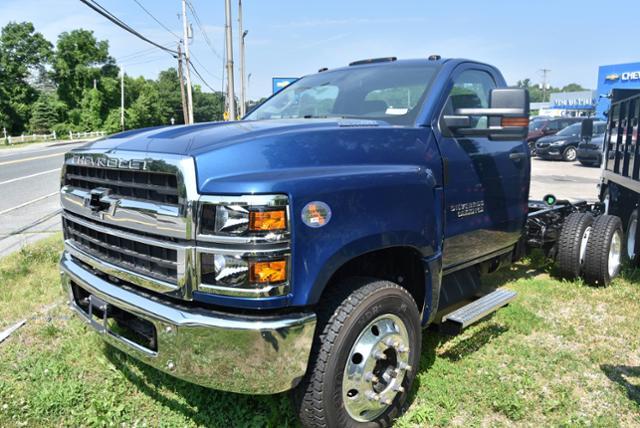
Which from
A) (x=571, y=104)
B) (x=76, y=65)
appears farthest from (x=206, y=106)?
(x=571, y=104)

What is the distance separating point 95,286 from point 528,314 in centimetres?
348

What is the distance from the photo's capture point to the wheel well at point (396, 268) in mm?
2856

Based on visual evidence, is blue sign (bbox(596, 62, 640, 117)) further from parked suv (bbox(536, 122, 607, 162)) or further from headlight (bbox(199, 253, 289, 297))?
headlight (bbox(199, 253, 289, 297))

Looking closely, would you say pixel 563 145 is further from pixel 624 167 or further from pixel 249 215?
pixel 249 215

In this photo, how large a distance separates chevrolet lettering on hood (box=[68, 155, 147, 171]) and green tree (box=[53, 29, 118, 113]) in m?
68.3

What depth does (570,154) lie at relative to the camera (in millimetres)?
22781

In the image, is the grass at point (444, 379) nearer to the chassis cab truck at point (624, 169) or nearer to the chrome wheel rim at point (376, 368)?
the chrome wheel rim at point (376, 368)

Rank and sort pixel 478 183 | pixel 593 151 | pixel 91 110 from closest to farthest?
pixel 478 183 < pixel 593 151 < pixel 91 110

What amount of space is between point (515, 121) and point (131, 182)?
2.29m

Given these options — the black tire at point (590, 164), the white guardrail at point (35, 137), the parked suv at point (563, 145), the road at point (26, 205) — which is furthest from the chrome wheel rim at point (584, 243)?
the white guardrail at point (35, 137)

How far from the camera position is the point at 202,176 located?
2.20m

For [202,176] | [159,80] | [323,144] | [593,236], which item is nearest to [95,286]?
[202,176]

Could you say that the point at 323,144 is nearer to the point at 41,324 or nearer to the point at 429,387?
the point at 429,387

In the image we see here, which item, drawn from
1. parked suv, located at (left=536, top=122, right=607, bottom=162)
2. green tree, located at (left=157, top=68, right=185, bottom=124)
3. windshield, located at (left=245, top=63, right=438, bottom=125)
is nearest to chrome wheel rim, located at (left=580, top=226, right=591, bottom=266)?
windshield, located at (left=245, top=63, right=438, bottom=125)
